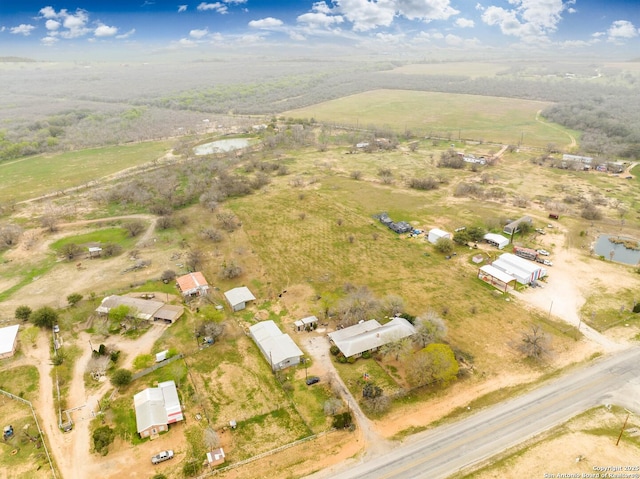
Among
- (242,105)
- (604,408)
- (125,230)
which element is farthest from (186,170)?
(242,105)

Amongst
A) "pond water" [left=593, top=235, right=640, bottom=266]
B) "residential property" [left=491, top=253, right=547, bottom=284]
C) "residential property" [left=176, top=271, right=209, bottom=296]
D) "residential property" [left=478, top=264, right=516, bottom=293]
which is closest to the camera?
"residential property" [left=176, top=271, right=209, bottom=296]

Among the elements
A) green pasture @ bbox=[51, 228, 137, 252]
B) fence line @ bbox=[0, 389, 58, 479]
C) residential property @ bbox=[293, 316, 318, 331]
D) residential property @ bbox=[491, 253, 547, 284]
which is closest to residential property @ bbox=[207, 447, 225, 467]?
fence line @ bbox=[0, 389, 58, 479]

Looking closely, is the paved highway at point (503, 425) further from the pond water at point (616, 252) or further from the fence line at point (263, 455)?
the pond water at point (616, 252)

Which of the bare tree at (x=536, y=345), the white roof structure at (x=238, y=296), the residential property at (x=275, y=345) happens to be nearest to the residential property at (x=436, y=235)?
the bare tree at (x=536, y=345)

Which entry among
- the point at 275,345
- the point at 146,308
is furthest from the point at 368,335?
the point at 146,308

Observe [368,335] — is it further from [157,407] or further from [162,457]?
[162,457]

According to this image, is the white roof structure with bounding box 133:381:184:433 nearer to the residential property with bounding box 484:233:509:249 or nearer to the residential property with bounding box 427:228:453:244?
the residential property with bounding box 427:228:453:244
